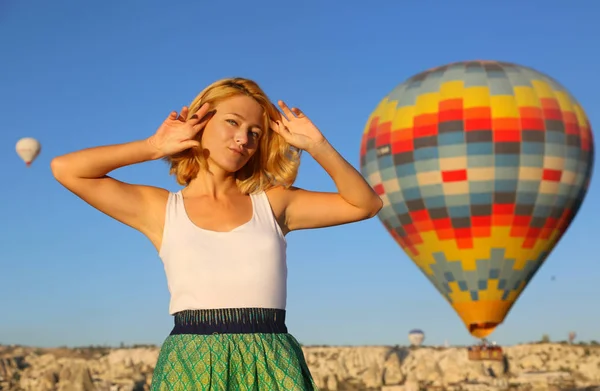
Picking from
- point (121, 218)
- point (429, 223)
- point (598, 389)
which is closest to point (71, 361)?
point (598, 389)

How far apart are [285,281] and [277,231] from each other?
210 mm

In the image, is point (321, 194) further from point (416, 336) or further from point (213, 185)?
point (416, 336)

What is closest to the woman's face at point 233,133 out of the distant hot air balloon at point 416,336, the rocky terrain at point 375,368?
the rocky terrain at point 375,368

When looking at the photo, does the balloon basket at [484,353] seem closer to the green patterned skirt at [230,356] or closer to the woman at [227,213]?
the woman at [227,213]

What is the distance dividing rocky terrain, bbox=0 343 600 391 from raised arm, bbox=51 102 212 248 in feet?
173

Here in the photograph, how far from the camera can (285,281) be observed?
387 centimetres

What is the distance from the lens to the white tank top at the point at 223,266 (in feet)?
12.3

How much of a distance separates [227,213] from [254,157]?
1.09ft

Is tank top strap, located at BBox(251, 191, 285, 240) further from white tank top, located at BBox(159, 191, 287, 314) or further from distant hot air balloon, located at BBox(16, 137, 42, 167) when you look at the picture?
distant hot air balloon, located at BBox(16, 137, 42, 167)

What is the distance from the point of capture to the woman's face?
3965mm

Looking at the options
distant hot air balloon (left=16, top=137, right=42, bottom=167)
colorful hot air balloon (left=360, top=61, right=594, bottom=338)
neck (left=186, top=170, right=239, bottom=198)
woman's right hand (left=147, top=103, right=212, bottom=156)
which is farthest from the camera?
distant hot air balloon (left=16, top=137, right=42, bottom=167)

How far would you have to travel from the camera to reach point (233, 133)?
3.98 metres

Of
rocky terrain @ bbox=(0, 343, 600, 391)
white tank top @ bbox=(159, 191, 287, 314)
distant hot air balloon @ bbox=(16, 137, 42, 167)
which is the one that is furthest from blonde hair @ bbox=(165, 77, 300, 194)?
rocky terrain @ bbox=(0, 343, 600, 391)

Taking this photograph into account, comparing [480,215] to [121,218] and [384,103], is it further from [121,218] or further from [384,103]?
[121,218]
